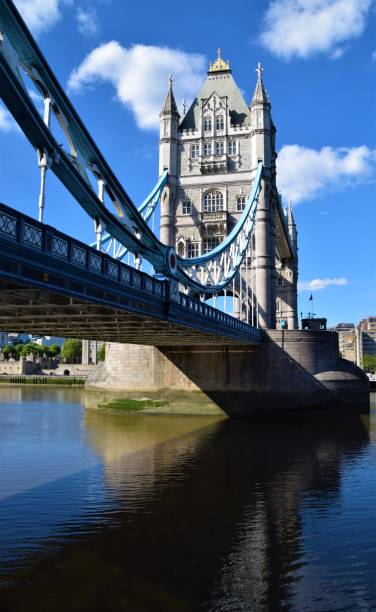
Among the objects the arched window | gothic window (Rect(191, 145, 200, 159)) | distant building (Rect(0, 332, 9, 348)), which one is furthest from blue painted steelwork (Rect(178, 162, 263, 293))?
distant building (Rect(0, 332, 9, 348))

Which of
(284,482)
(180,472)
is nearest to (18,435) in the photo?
(180,472)

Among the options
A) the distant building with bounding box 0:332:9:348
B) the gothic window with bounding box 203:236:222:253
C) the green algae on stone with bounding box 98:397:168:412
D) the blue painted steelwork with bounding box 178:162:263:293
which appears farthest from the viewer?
→ the distant building with bounding box 0:332:9:348

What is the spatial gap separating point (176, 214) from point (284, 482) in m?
32.1

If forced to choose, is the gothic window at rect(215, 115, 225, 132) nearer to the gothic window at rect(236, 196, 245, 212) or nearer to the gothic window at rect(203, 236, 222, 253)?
the gothic window at rect(236, 196, 245, 212)

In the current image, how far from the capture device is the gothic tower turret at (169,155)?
1758 inches

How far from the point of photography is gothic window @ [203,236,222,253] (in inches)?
1773

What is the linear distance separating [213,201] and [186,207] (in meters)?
2.25

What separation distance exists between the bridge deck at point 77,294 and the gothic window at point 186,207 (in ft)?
68.1

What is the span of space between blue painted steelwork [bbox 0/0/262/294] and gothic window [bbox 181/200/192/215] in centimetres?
2574

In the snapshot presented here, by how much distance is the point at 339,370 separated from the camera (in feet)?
120

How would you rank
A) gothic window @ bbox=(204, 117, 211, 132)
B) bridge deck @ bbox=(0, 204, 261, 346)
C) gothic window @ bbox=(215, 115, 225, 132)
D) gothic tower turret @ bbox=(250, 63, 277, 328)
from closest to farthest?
bridge deck @ bbox=(0, 204, 261, 346) → gothic tower turret @ bbox=(250, 63, 277, 328) → gothic window @ bbox=(215, 115, 225, 132) → gothic window @ bbox=(204, 117, 211, 132)

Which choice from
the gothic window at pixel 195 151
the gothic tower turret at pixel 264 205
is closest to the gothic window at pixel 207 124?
the gothic window at pixel 195 151

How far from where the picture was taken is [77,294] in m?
13.2

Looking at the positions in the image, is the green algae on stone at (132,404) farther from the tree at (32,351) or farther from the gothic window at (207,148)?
the tree at (32,351)
